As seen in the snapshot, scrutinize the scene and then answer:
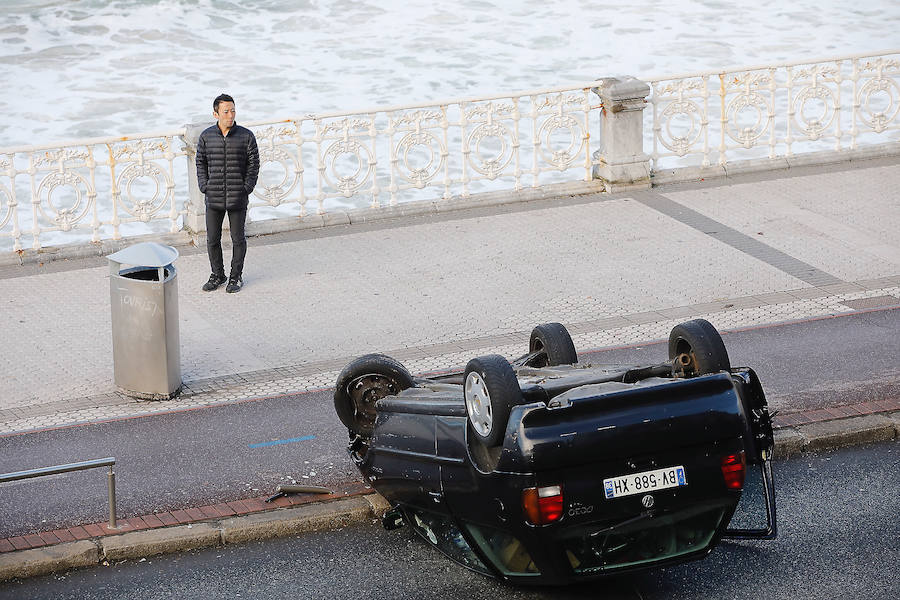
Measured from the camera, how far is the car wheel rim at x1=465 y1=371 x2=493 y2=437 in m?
6.14

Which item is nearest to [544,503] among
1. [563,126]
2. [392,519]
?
[392,519]

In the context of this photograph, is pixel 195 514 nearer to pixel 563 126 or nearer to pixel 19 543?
pixel 19 543

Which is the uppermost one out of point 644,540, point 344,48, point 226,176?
point 344,48

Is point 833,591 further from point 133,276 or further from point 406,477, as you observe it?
point 133,276

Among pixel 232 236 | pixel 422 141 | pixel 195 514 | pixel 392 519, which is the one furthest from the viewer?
pixel 422 141

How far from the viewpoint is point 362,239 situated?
13.5 meters

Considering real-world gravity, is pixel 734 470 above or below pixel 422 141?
below

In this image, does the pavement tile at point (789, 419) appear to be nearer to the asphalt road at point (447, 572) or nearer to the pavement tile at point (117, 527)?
the asphalt road at point (447, 572)

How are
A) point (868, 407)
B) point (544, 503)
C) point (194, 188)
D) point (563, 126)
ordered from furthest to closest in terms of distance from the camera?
point (563, 126) < point (194, 188) < point (868, 407) < point (544, 503)

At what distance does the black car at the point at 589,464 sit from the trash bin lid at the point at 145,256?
357cm

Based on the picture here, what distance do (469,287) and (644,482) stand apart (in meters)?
6.08

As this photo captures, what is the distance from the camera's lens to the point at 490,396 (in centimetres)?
609

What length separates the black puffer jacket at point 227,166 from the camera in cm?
1172

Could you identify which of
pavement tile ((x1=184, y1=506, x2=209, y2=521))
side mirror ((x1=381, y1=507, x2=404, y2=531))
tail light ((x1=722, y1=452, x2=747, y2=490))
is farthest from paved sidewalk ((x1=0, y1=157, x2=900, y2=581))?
tail light ((x1=722, y1=452, x2=747, y2=490))
